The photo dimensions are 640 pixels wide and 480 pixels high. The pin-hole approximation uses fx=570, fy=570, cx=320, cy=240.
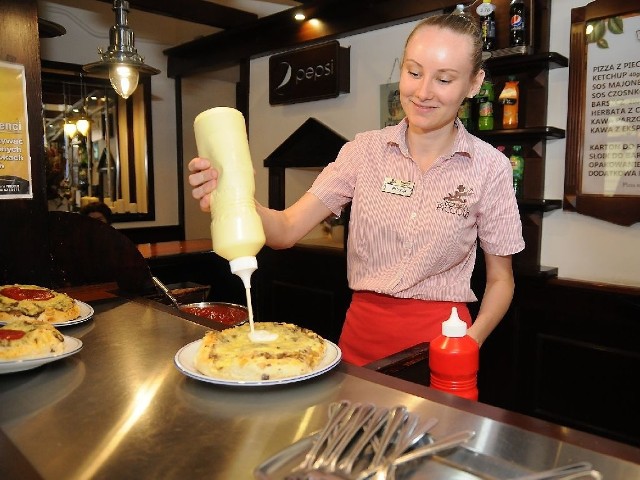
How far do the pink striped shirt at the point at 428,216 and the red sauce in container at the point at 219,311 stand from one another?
0.54 metres

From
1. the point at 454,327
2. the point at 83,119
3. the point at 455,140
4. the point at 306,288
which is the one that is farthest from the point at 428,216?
the point at 83,119

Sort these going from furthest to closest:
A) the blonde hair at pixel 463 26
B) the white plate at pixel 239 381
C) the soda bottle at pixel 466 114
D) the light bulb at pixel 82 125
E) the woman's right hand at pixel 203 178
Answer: the light bulb at pixel 82 125
the soda bottle at pixel 466 114
the blonde hair at pixel 463 26
the woman's right hand at pixel 203 178
the white plate at pixel 239 381

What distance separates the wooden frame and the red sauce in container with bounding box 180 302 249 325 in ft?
6.91

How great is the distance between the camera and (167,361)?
122 cm

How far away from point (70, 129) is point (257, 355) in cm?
555

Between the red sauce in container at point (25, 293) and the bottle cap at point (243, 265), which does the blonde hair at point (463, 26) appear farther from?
the red sauce in container at point (25, 293)

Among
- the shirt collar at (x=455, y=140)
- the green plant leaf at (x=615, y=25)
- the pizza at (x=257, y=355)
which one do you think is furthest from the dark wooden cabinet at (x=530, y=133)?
the pizza at (x=257, y=355)

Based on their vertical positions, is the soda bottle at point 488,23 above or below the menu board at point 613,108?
above

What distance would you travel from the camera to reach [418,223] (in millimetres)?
1775

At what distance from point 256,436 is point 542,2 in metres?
3.23

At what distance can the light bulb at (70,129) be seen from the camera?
5.84m

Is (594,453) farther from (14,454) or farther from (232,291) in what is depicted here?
(232,291)

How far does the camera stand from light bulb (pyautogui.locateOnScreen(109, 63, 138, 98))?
3.37 m

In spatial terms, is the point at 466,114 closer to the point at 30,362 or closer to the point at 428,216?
the point at 428,216
